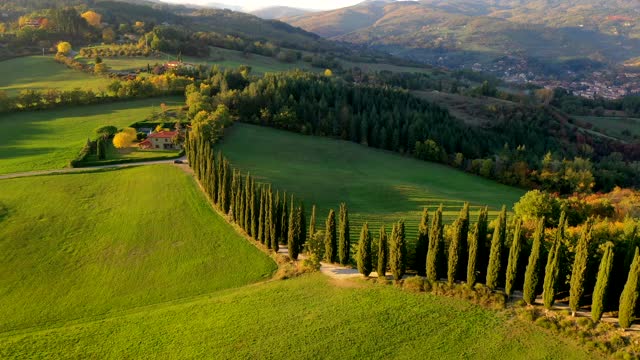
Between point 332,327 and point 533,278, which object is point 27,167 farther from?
point 533,278

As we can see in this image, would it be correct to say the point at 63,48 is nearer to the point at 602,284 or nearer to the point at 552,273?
the point at 552,273

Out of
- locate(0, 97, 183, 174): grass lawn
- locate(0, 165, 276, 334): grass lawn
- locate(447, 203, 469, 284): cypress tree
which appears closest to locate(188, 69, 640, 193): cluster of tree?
locate(0, 97, 183, 174): grass lawn

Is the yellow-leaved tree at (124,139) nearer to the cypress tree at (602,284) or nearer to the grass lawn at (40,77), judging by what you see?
the grass lawn at (40,77)

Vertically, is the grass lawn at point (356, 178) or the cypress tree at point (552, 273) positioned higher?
the cypress tree at point (552, 273)

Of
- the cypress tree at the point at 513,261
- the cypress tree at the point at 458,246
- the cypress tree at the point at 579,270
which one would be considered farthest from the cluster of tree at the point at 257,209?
the cypress tree at the point at 579,270

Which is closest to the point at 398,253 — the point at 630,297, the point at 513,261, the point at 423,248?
the point at 423,248

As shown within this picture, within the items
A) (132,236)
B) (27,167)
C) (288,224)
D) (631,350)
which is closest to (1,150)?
(27,167)
